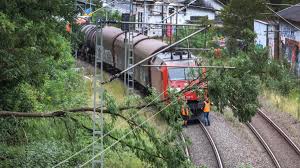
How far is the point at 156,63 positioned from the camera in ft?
78.4

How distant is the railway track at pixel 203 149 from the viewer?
17.9m

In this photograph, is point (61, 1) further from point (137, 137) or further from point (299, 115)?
point (299, 115)

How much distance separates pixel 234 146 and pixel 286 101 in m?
8.29

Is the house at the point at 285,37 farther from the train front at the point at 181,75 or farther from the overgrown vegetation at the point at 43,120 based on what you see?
the overgrown vegetation at the point at 43,120

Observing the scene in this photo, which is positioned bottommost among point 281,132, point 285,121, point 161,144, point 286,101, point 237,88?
point 281,132

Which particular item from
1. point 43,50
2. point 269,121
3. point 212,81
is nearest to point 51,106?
point 43,50

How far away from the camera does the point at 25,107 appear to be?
1553 cm

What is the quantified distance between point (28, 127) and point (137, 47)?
44.3ft

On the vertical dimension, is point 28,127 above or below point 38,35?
below

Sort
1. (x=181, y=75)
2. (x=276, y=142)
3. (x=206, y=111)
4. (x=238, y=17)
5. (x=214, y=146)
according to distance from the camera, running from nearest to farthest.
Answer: (x=214, y=146)
(x=276, y=142)
(x=206, y=111)
(x=181, y=75)
(x=238, y=17)

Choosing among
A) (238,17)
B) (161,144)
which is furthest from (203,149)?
(238,17)

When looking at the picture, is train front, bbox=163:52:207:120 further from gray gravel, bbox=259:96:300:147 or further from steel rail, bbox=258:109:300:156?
gray gravel, bbox=259:96:300:147

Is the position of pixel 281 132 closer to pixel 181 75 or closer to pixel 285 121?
pixel 285 121

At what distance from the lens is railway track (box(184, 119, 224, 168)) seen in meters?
17.9
